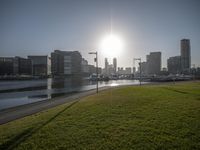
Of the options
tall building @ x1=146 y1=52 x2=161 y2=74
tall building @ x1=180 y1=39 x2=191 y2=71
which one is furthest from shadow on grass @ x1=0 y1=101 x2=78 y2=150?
tall building @ x1=180 y1=39 x2=191 y2=71

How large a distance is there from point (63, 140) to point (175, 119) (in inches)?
237

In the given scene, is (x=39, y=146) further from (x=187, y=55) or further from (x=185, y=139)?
(x=187, y=55)

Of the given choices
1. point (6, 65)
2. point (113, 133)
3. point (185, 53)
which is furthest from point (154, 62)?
point (113, 133)

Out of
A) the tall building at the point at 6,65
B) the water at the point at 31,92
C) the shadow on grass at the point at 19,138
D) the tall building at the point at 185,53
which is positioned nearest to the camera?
the shadow on grass at the point at 19,138

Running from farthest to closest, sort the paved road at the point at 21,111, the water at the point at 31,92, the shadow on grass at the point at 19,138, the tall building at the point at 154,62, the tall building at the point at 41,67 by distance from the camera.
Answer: the tall building at the point at 41,67, the tall building at the point at 154,62, the water at the point at 31,92, the paved road at the point at 21,111, the shadow on grass at the point at 19,138

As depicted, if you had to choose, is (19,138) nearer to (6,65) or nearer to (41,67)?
(6,65)

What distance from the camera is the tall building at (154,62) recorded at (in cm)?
17325

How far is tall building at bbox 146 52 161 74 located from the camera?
173m

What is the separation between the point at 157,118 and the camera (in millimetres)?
9414

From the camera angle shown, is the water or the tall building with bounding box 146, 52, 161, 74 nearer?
the water

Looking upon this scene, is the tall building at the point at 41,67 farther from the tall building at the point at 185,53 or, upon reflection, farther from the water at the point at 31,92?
the tall building at the point at 185,53

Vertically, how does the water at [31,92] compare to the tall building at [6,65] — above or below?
below

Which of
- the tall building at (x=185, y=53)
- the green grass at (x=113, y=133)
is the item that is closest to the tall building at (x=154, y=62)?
the tall building at (x=185, y=53)

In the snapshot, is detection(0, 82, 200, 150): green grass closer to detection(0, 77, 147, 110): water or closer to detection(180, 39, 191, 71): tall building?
detection(0, 77, 147, 110): water
